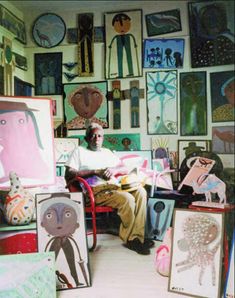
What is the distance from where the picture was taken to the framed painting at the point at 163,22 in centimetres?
180

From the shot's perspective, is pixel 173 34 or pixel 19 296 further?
pixel 173 34

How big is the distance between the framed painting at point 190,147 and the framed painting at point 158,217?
250 mm

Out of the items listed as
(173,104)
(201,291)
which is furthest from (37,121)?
(201,291)

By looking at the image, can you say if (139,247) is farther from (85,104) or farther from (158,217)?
(85,104)

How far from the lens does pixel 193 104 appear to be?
5.95 feet

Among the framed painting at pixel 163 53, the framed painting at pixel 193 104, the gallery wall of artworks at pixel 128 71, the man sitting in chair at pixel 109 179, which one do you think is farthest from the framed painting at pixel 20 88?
the framed painting at pixel 193 104

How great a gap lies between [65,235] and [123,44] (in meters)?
1.09

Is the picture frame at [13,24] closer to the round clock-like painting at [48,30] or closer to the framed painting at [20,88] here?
the round clock-like painting at [48,30]

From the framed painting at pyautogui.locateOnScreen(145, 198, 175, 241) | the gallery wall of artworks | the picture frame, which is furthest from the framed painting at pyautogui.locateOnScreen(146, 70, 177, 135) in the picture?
the picture frame

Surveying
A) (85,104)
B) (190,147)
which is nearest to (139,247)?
(190,147)

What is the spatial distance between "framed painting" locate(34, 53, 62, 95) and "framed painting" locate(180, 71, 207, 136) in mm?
698

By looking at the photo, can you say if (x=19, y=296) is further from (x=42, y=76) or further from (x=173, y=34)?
(x=173, y=34)

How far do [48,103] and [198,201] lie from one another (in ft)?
3.28

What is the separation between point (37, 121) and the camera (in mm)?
1881
